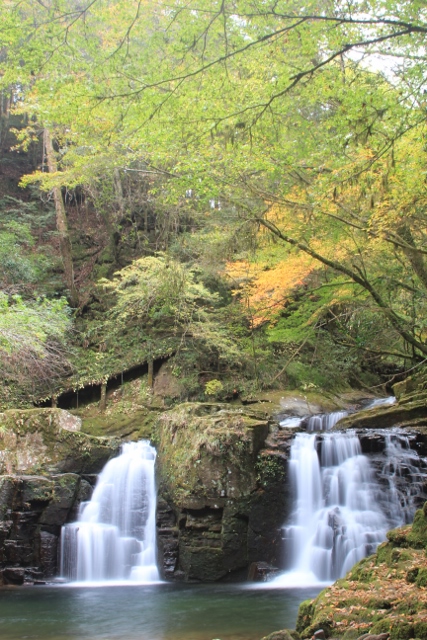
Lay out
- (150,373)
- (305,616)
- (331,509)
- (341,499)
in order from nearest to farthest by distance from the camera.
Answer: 1. (305,616)
2. (331,509)
3. (341,499)
4. (150,373)

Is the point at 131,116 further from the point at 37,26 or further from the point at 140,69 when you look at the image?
the point at 37,26

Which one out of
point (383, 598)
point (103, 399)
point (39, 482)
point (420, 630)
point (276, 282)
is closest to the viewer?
point (420, 630)

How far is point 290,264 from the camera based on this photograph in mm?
9656

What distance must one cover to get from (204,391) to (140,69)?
11749 mm

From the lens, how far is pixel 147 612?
7.57 m

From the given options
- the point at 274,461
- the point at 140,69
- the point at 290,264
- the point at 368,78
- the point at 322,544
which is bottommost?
the point at 322,544

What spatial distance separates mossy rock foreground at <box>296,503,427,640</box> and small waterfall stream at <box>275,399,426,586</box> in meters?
3.48

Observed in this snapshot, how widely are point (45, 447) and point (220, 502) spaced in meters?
4.24

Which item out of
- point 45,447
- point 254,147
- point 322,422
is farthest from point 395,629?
point 45,447

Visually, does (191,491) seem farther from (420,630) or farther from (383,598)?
(420,630)

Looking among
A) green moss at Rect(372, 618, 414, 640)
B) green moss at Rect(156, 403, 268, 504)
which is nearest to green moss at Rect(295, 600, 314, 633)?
green moss at Rect(372, 618, 414, 640)

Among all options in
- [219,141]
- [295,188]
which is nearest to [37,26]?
[219,141]

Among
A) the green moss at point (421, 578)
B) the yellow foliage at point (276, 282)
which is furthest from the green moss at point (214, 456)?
the green moss at point (421, 578)

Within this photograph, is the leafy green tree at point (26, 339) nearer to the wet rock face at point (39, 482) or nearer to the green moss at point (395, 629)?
the wet rock face at point (39, 482)
